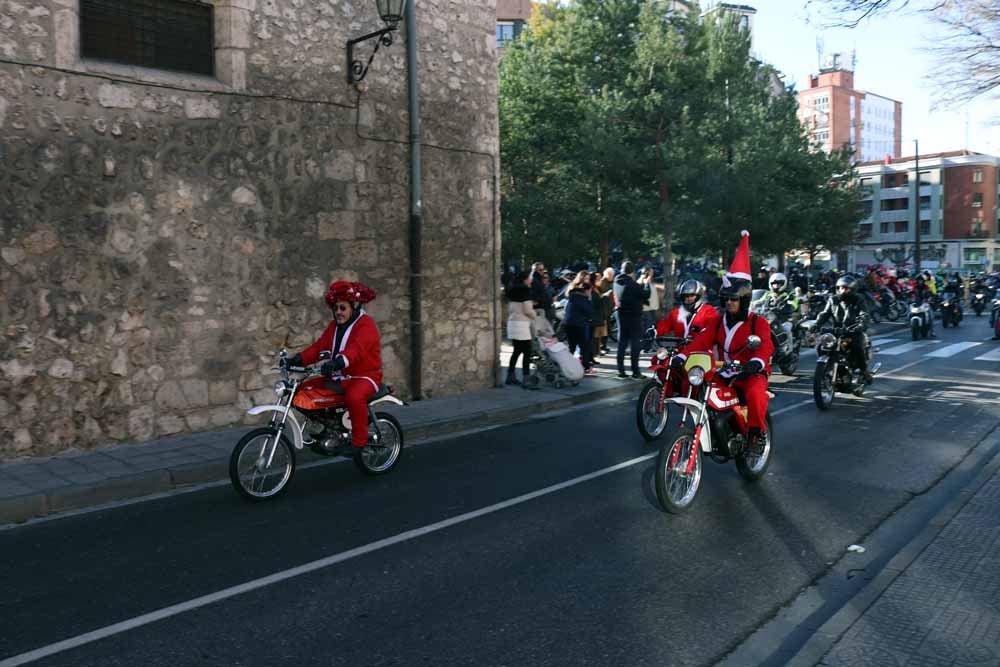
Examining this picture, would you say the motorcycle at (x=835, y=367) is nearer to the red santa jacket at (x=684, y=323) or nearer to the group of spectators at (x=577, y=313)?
the red santa jacket at (x=684, y=323)

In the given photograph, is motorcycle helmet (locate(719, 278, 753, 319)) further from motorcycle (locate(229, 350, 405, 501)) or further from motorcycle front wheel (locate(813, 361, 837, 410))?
motorcycle front wheel (locate(813, 361, 837, 410))

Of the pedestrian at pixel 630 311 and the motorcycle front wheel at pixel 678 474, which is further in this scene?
the pedestrian at pixel 630 311

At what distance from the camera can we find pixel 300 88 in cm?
1011

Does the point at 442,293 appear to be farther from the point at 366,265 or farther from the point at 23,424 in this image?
the point at 23,424

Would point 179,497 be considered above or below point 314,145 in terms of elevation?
below

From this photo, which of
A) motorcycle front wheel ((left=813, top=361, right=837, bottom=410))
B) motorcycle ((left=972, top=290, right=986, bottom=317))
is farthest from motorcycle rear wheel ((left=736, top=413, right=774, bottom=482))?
motorcycle ((left=972, top=290, right=986, bottom=317))

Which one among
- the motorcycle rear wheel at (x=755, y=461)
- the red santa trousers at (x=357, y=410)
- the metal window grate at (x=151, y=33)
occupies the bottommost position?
the motorcycle rear wheel at (x=755, y=461)

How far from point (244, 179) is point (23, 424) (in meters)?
3.44

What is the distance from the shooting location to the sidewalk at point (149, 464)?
6660mm

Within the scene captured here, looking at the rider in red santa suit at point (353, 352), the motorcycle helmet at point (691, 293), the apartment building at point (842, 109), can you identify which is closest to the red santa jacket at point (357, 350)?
the rider in red santa suit at point (353, 352)

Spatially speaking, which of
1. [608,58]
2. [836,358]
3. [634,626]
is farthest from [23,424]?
[608,58]

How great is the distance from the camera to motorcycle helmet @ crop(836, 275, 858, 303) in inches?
458

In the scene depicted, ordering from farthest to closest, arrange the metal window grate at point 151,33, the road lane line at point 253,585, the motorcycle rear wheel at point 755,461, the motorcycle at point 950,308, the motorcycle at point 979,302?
1. the motorcycle at point 979,302
2. the motorcycle at point 950,308
3. the metal window grate at point 151,33
4. the motorcycle rear wheel at point 755,461
5. the road lane line at point 253,585

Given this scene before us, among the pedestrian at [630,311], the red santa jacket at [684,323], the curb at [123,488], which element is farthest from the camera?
the pedestrian at [630,311]
